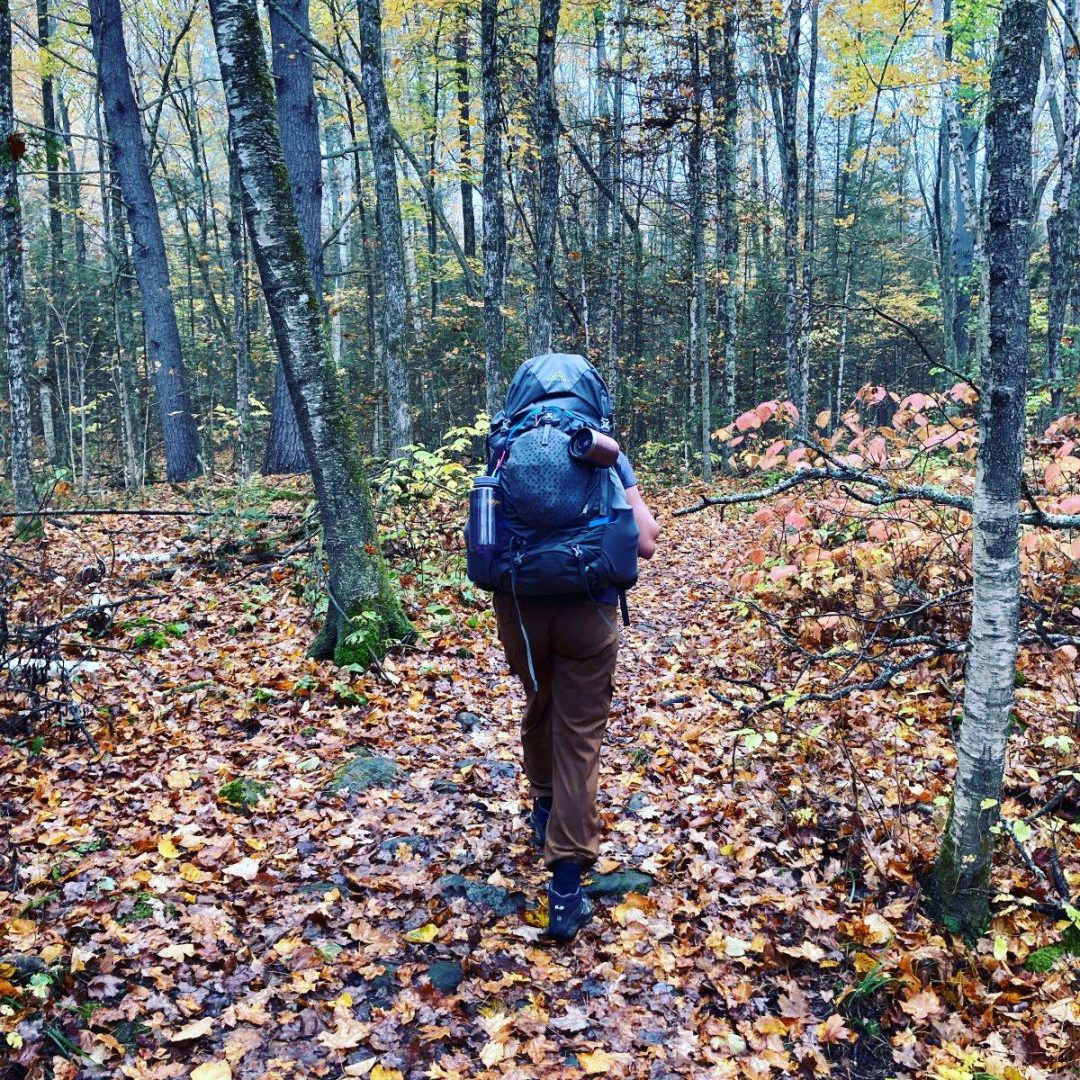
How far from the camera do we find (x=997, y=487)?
9.02ft

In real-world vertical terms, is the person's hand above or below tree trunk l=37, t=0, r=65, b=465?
below

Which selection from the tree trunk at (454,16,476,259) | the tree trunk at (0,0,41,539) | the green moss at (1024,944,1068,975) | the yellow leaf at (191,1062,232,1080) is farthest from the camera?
the tree trunk at (454,16,476,259)

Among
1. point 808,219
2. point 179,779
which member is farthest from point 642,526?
point 808,219

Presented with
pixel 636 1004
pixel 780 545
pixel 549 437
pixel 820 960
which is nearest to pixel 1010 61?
pixel 549 437

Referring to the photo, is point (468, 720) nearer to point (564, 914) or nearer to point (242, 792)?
point (242, 792)

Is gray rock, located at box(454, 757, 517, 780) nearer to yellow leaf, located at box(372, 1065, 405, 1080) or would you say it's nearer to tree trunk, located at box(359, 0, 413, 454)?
yellow leaf, located at box(372, 1065, 405, 1080)

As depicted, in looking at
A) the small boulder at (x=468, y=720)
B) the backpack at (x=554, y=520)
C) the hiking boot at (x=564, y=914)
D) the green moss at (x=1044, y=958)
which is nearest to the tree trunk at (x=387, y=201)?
the small boulder at (x=468, y=720)

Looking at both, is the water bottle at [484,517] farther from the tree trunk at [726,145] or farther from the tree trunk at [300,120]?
the tree trunk at [726,145]

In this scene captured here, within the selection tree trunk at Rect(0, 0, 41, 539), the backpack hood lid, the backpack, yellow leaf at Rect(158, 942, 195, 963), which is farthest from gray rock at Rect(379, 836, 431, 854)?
tree trunk at Rect(0, 0, 41, 539)

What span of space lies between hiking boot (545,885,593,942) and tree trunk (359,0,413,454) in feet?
23.6

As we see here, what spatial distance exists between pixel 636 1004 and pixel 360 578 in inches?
152

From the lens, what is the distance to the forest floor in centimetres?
268

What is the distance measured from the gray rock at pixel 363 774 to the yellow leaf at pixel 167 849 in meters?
Result: 0.91

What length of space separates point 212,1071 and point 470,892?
51.9 inches
